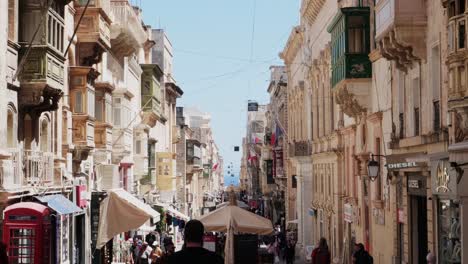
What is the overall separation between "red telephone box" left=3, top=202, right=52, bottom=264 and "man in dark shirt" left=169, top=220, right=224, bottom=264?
12096 millimetres

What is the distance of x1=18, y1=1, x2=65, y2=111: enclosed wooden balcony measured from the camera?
20625 millimetres

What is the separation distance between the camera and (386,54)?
2033cm

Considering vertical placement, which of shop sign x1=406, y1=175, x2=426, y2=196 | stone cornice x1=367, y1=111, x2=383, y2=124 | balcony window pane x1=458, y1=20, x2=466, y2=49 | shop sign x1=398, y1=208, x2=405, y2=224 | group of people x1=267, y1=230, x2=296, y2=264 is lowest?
group of people x1=267, y1=230, x2=296, y2=264

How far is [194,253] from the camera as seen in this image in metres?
7.15

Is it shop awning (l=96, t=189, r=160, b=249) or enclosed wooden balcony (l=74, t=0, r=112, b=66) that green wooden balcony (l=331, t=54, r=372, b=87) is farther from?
enclosed wooden balcony (l=74, t=0, r=112, b=66)

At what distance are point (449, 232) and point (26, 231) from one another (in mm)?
8694

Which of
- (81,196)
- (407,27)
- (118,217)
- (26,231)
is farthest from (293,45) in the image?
(26,231)

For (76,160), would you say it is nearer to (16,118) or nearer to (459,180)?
(16,118)

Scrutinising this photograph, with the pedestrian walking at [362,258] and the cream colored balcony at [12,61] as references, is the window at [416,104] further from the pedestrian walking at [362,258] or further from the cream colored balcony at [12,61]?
the cream colored balcony at [12,61]

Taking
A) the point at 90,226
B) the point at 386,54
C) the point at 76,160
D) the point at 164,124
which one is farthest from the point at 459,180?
the point at 164,124

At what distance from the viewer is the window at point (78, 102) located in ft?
91.4

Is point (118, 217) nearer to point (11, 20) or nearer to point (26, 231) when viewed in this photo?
point (26, 231)

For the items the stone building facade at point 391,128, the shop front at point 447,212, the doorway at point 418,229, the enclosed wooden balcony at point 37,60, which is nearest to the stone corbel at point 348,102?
the stone building facade at point 391,128

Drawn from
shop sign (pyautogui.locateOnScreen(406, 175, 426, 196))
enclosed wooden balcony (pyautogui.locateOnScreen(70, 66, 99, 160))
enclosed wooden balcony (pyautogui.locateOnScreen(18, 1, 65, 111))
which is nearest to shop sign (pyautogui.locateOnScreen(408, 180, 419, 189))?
shop sign (pyautogui.locateOnScreen(406, 175, 426, 196))
